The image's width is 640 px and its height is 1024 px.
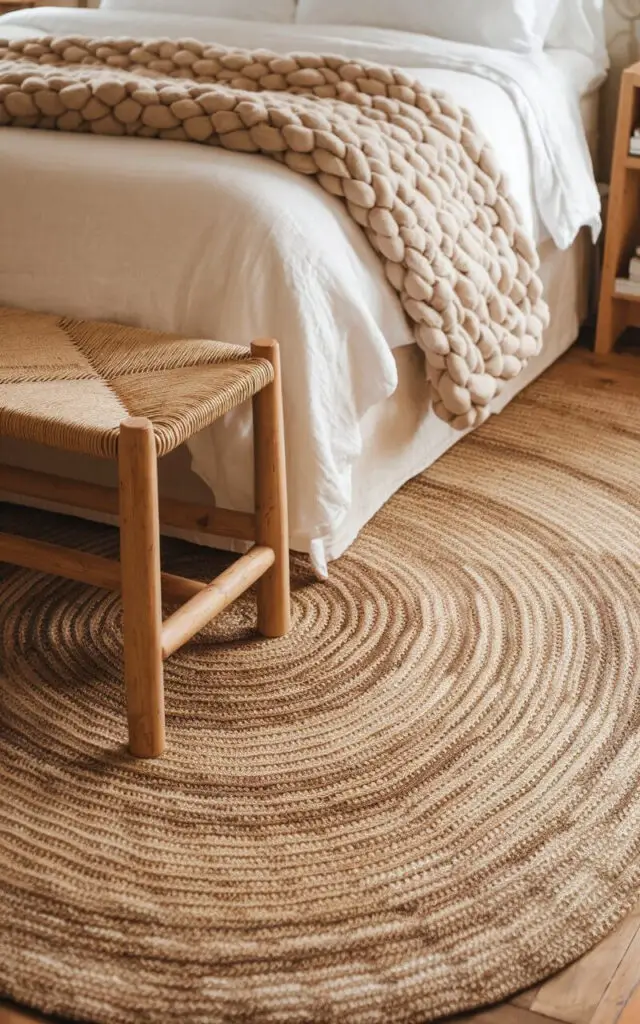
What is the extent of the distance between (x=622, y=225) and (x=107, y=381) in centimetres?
165

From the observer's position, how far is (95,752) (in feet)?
5.14

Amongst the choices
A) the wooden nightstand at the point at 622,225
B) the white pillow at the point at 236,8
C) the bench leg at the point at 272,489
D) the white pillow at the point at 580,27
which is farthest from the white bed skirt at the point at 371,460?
the white pillow at the point at 236,8

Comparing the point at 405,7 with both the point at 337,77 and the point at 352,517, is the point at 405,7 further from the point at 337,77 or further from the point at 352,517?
the point at 352,517

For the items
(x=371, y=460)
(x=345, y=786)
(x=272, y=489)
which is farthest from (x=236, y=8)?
(x=345, y=786)

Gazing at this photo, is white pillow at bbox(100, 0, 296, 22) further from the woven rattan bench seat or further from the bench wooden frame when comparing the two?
the bench wooden frame

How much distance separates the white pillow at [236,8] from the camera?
9.87 ft

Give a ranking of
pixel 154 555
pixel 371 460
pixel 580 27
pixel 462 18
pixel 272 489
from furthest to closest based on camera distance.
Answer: pixel 580 27
pixel 462 18
pixel 371 460
pixel 272 489
pixel 154 555

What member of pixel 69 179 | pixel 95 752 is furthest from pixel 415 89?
pixel 95 752

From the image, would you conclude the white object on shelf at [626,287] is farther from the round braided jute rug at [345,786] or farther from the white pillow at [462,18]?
the round braided jute rug at [345,786]

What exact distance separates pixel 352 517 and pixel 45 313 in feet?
1.93

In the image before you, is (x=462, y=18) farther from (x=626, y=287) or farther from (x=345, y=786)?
(x=345, y=786)

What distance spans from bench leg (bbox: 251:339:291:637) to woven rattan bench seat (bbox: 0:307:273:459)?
37 millimetres

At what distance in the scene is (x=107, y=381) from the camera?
5.17 feet

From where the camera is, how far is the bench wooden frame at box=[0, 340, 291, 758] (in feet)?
4.71
